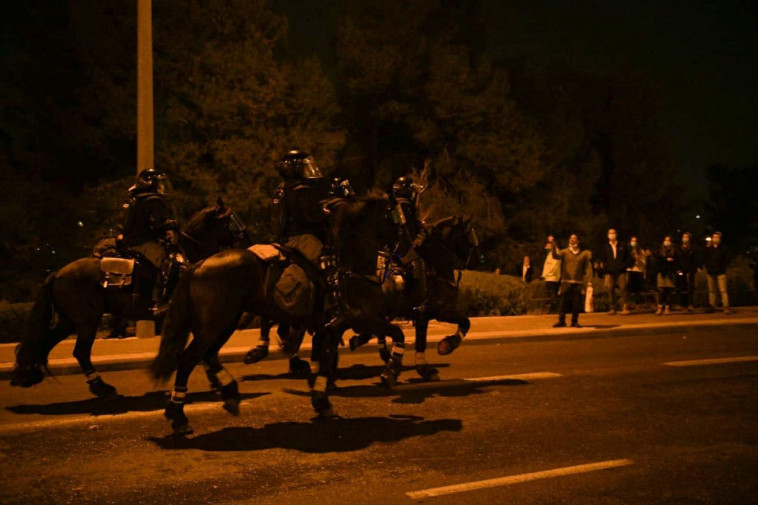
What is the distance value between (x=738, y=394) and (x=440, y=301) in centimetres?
390

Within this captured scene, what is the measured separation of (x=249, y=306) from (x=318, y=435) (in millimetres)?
1493

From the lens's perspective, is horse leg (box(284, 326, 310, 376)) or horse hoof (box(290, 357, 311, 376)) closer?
horse leg (box(284, 326, 310, 376))

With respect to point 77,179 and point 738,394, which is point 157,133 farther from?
point 738,394

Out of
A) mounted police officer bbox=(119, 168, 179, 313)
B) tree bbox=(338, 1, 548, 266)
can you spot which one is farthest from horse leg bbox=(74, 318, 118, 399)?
tree bbox=(338, 1, 548, 266)

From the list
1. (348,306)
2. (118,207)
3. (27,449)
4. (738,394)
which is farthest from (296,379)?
(118,207)

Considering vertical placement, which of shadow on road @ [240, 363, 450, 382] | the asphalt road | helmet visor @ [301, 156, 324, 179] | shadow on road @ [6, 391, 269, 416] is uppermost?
helmet visor @ [301, 156, 324, 179]

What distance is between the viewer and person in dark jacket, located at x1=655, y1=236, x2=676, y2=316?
21.9 meters

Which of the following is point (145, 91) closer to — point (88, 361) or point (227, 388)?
point (88, 361)

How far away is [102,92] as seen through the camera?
22.1 meters

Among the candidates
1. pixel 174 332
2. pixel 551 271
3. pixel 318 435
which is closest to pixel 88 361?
pixel 174 332

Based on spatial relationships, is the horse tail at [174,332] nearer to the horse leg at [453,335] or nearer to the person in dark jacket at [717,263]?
the horse leg at [453,335]

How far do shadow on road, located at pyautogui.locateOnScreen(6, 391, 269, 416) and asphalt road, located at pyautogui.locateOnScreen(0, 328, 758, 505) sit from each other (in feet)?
0.08

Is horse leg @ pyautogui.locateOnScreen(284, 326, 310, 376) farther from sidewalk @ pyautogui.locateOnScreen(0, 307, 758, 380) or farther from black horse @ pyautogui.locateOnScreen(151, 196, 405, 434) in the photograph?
sidewalk @ pyautogui.locateOnScreen(0, 307, 758, 380)

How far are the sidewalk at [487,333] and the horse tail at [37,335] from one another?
2.43 meters
